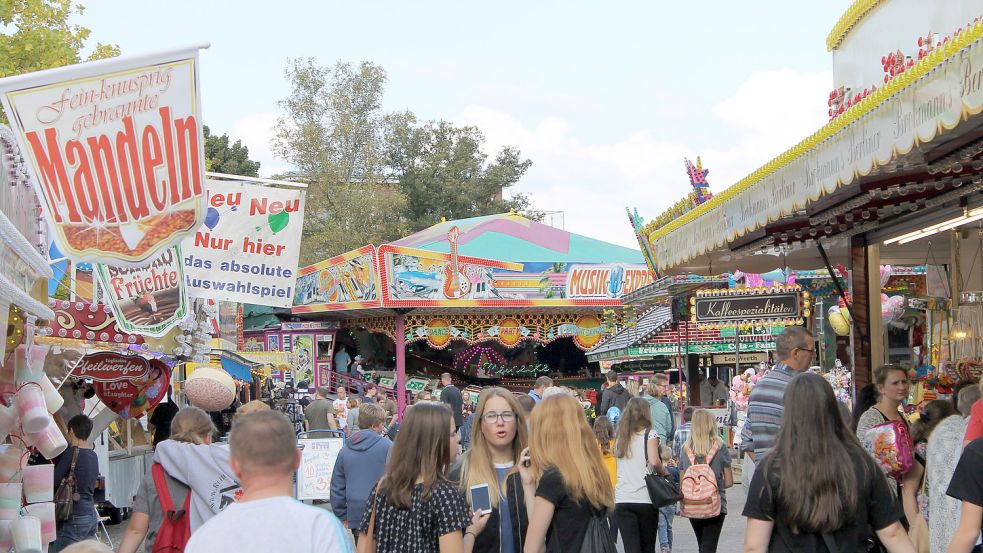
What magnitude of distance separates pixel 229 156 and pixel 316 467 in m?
39.6

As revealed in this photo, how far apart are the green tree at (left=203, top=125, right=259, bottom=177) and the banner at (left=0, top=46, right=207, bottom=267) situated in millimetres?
42646

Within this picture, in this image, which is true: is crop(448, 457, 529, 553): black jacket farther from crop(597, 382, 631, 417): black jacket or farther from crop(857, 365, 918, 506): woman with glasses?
crop(597, 382, 631, 417): black jacket

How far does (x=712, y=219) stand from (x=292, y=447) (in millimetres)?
6116

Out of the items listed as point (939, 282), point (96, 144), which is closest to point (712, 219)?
point (939, 282)

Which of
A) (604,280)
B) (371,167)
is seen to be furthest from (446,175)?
(604,280)

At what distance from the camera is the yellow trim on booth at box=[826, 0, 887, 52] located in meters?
9.49

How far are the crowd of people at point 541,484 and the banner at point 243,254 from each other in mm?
4816

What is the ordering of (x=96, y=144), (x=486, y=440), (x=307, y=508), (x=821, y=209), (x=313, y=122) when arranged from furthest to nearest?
1. (x=313, y=122)
2. (x=821, y=209)
3. (x=96, y=144)
4. (x=486, y=440)
5. (x=307, y=508)

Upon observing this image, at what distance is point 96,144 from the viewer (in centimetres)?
705

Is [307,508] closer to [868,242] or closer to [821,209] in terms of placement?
[821,209]

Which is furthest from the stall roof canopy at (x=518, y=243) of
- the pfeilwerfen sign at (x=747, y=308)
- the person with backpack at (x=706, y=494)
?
the person with backpack at (x=706, y=494)

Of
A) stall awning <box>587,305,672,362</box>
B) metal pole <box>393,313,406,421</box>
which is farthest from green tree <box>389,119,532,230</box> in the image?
stall awning <box>587,305,672,362</box>

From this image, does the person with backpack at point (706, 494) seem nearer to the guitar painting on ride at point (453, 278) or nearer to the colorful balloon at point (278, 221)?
the colorful balloon at point (278, 221)

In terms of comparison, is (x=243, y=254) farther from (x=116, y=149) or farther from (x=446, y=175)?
(x=446, y=175)
